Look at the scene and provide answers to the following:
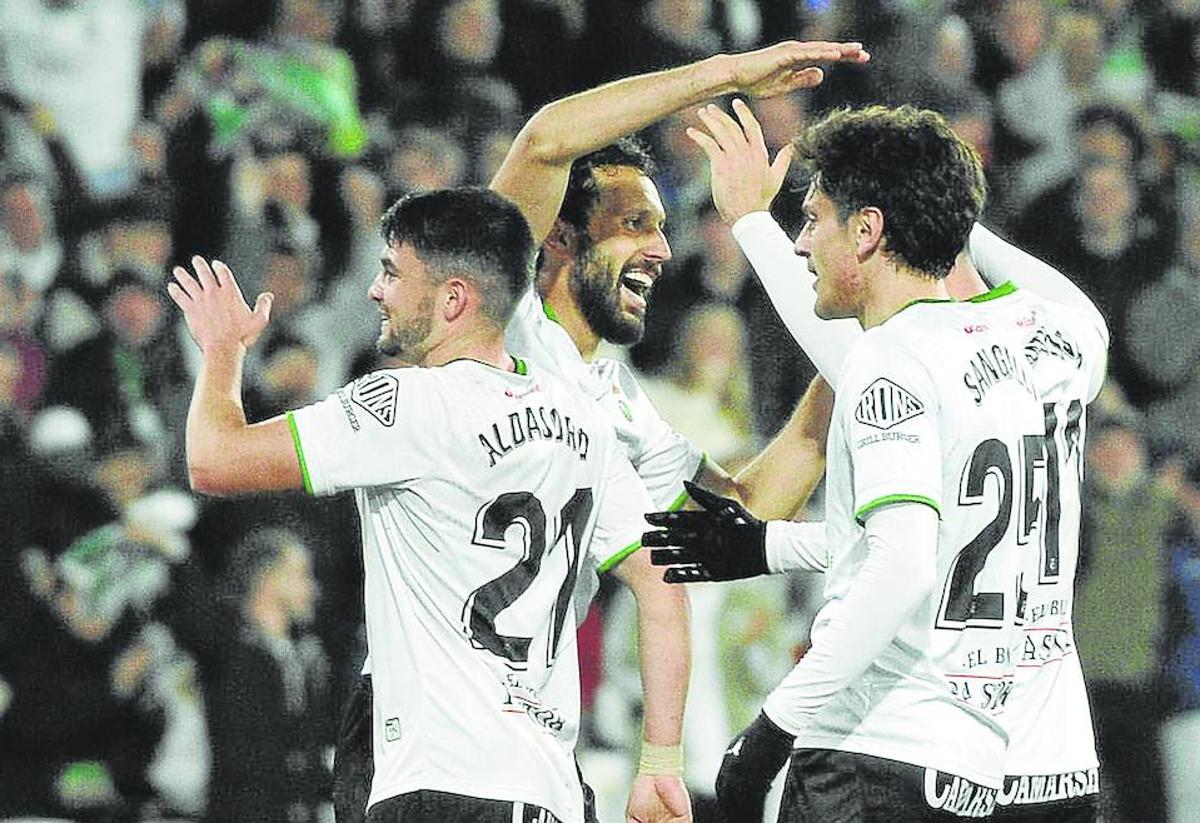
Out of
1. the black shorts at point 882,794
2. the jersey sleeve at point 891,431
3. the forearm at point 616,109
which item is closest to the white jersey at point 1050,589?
the black shorts at point 882,794

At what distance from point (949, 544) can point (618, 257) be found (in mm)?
1467

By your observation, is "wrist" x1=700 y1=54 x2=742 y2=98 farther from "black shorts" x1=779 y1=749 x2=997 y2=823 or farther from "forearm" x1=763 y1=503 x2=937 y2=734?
"black shorts" x1=779 y1=749 x2=997 y2=823

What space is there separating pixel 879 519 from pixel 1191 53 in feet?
22.9

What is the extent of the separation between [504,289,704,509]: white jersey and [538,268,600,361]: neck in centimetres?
4

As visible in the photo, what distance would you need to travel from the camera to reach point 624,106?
166 inches

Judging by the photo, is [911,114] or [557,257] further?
[557,257]

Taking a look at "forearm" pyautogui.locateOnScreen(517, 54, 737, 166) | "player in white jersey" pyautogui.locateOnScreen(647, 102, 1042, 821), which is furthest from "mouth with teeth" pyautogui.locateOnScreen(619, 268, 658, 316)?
"player in white jersey" pyautogui.locateOnScreen(647, 102, 1042, 821)

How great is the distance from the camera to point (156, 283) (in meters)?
7.80

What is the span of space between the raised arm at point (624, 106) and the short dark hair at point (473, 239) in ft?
1.57

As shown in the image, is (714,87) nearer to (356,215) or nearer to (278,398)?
(278,398)

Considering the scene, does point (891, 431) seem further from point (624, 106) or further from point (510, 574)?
point (624, 106)

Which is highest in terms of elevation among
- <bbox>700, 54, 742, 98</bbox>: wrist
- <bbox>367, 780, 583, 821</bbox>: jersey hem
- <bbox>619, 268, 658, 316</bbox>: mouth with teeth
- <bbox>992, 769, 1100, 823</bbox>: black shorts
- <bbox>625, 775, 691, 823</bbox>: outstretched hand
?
<bbox>700, 54, 742, 98</bbox>: wrist

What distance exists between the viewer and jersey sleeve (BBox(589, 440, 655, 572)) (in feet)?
13.1

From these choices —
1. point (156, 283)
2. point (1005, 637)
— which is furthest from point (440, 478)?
point (156, 283)
